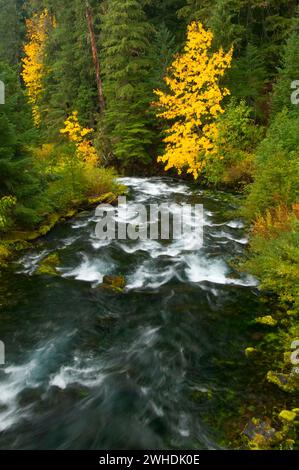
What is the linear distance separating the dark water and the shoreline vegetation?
500 mm

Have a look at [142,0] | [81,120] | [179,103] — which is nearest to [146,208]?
[179,103]

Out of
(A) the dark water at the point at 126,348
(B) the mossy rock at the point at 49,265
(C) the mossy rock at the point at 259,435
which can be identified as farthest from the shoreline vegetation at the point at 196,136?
(B) the mossy rock at the point at 49,265

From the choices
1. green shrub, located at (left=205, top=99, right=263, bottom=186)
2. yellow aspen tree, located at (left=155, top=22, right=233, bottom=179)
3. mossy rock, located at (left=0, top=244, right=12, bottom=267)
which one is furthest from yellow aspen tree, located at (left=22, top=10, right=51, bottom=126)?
mossy rock, located at (left=0, top=244, right=12, bottom=267)

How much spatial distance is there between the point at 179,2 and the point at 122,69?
9.12m

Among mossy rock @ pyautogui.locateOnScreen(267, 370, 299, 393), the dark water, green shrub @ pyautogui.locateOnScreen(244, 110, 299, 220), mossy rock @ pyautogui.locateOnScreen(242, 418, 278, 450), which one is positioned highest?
green shrub @ pyautogui.locateOnScreen(244, 110, 299, 220)

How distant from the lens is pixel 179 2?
26.0 metres

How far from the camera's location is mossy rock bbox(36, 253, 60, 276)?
9438mm

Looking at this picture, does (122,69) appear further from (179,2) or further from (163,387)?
(163,387)

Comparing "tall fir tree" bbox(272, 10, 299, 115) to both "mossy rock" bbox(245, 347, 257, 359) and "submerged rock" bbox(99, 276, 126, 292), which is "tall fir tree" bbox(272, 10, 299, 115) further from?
"mossy rock" bbox(245, 347, 257, 359)

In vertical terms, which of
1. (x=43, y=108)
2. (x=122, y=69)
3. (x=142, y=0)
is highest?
(x=142, y=0)

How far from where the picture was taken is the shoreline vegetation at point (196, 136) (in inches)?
274

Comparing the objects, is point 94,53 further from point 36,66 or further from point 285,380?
point 285,380

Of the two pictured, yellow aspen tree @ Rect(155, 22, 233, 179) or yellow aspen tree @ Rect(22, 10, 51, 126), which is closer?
yellow aspen tree @ Rect(155, 22, 233, 179)
